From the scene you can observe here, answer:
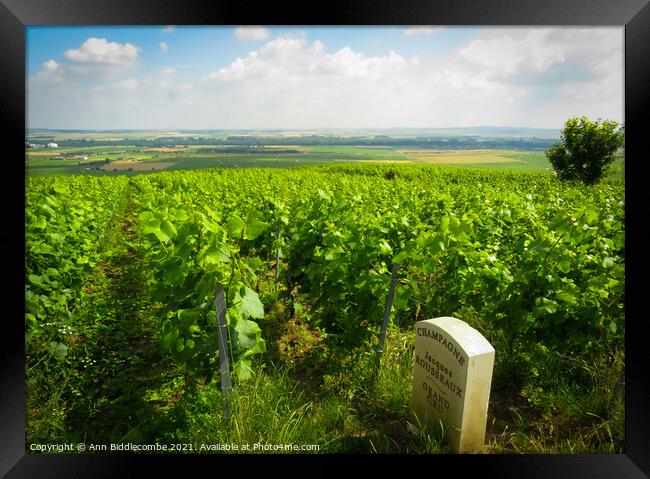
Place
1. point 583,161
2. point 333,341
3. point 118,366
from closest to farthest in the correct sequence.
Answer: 1. point 333,341
2. point 118,366
3. point 583,161

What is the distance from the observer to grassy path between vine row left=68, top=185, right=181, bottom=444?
2.79 m

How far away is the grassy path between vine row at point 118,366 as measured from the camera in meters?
2.79

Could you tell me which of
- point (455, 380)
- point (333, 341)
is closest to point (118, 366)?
point (333, 341)

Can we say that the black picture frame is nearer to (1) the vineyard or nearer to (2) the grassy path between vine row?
(1) the vineyard

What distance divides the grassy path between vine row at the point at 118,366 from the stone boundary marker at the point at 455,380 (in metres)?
1.70

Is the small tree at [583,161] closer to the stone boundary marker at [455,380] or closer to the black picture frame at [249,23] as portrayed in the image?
the black picture frame at [249,23]

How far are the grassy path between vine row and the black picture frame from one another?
36 centimetres

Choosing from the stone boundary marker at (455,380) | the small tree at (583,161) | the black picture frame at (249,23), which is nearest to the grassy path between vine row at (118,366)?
the black picture frame at (249,23)

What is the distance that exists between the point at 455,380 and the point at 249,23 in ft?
7.53

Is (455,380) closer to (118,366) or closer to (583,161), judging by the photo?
(118,366)

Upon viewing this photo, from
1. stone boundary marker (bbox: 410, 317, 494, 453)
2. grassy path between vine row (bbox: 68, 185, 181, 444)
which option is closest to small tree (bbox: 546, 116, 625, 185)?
stone boundary marker (bbox: 410, 317, 494, 453)

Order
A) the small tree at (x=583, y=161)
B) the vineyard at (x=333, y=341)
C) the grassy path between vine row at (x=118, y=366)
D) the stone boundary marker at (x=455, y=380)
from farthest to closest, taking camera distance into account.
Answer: the small tree at (x=583, y=161) < the grassy path between vine row at (x=118, y=366) < the vineyard at (x=333, y=341) < the stone boundary marker at (x=455, y=380)

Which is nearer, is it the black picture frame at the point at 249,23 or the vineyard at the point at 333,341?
the black picture frame at the point at 249,23

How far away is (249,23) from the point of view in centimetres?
240
